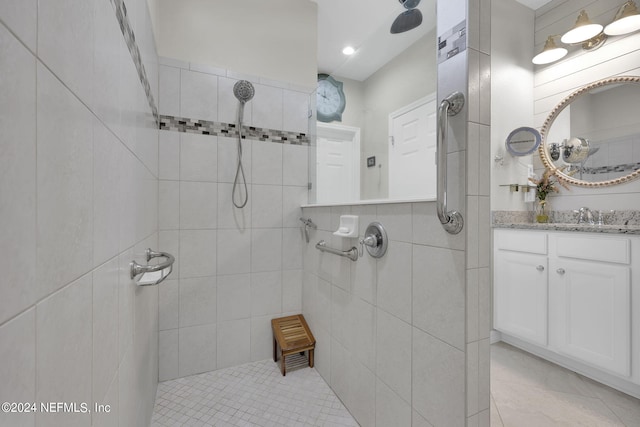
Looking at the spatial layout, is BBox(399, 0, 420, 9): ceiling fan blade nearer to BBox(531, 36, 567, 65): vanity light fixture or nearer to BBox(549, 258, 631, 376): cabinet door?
BBox(531, 36, 567, 65): vanity light fixture

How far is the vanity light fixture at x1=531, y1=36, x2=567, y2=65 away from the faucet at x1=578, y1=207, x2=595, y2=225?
4.47 ft

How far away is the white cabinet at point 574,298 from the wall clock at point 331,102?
172 cm

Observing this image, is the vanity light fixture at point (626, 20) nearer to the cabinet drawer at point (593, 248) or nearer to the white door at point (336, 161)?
the cabinet drawer at point (593, 248)

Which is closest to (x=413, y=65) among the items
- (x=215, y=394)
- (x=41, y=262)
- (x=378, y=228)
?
(x=378, y=228)

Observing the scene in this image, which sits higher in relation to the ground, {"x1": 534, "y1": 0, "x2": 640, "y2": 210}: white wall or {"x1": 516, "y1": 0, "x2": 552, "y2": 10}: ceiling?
{"x1": 516, "y1": 0, "x2": 552, "y2": 10}: ceiling

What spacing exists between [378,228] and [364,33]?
2.39m

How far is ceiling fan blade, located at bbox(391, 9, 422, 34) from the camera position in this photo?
138cm

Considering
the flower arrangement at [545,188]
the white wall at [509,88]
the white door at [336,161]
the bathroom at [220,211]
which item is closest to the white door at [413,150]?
the bathroom at [220,211]

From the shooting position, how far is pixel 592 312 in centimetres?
179

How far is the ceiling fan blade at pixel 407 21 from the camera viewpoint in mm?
1378

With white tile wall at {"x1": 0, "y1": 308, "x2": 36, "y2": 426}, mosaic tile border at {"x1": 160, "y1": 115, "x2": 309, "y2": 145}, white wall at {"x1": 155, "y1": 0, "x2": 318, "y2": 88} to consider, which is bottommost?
white tile wall at {"x1": 0, "y1": 308, "x2": 36, "y2": 426}

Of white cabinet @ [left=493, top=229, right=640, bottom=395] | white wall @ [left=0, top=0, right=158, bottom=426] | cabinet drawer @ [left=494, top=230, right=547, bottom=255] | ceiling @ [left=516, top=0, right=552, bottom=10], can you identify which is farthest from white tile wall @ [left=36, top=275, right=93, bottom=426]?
ceiling @ [left=516, top=0, right=552, bottom=10]

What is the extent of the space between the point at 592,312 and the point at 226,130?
270 centimetres

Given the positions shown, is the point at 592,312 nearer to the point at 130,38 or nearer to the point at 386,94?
the point at 386,94
